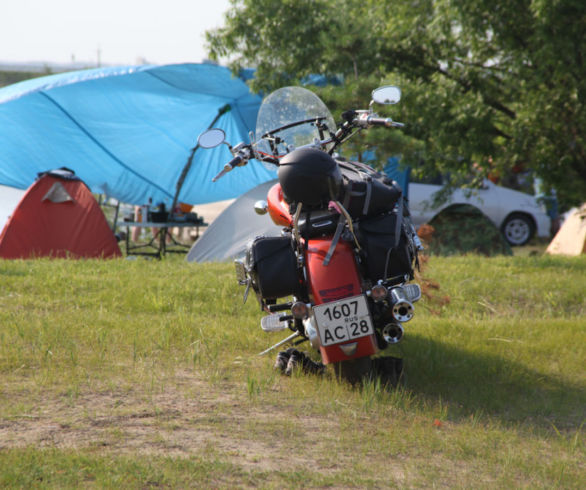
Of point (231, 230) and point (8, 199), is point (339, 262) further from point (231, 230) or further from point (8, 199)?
point (8, 199)

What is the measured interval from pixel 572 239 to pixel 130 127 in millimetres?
7577

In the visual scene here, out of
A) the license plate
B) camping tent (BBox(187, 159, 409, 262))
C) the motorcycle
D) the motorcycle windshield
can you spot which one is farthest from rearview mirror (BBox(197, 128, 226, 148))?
camping tent (BBox(187, 159, 409, 262))

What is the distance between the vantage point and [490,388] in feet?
13.3

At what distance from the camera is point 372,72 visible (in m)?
10.9

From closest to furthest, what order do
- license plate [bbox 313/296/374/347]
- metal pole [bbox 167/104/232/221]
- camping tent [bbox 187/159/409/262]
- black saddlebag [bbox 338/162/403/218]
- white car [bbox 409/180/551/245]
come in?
license plate [bbox 313/296/374/347] < black saddlebag [bbox 338/162/403/218] < camping tent [bbox 187/159/409/262] < metal pole [bbox 167/104/232/221] < white car [bbox 409/180/551/245]

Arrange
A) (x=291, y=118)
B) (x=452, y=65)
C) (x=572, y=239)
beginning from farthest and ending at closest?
(x=572, y=239), (x=452, y=65), (x=291, y=118)

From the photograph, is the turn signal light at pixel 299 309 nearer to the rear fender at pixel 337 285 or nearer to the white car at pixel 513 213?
the rear fender at pixel 337 285

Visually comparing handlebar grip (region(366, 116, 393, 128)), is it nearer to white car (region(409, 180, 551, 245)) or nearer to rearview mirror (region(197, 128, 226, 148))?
rearview mirror (region(197, 128, 226, 148))

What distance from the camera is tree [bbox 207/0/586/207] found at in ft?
29.1

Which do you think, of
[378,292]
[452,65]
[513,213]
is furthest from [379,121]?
[513,213]

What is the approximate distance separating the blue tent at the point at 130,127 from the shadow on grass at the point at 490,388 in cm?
813

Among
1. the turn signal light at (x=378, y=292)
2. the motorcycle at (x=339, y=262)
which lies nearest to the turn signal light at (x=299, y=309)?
the motorcycle at (x=339, y=262)

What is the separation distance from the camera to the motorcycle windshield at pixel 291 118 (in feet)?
15.8

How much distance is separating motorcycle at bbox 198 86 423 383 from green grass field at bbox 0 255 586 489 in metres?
0.32
